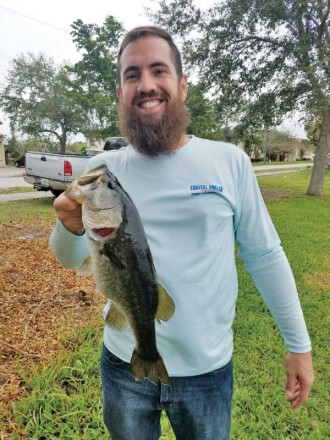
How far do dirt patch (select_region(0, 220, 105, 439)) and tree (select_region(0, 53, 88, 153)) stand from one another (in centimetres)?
2911

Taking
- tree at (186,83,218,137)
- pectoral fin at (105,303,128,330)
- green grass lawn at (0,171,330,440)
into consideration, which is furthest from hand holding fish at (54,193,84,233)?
tree at (186,83,218,137)

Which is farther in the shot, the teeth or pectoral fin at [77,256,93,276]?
the teeth

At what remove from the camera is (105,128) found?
3117 centimetres

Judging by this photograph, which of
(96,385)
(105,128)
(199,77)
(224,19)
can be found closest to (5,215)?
(96,385)

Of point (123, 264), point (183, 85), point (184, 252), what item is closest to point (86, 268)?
point (123, 264)

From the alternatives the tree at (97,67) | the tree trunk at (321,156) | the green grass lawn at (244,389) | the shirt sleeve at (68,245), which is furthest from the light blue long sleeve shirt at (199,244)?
the tree at (97,67)

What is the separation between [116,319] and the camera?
127 centimetres

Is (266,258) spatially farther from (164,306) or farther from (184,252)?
(164,306)

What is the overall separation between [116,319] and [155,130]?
760 mm

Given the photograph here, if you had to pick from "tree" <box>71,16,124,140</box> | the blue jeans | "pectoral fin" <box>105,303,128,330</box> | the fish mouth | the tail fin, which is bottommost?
the blue jeans

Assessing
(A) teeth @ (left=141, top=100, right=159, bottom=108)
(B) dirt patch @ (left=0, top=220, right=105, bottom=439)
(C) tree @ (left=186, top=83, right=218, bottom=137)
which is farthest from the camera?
(C) tree @ (left=186, top=83, right=218, bottom=137)

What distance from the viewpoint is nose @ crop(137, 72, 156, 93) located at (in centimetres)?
147

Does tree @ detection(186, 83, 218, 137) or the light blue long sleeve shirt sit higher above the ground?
tree @ detection(186, 83, 218, 137)

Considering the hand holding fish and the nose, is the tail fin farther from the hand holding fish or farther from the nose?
the nose
